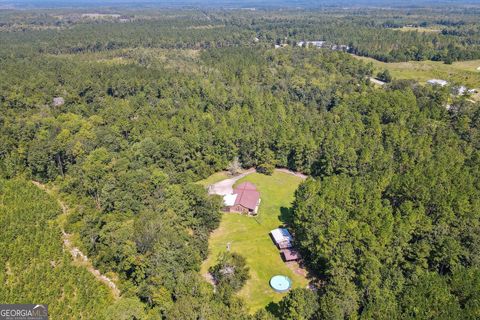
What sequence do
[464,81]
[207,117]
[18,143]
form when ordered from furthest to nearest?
[464,81] < [207,117] < [18,143]

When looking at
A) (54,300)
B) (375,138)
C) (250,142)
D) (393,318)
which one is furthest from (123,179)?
(375,138)

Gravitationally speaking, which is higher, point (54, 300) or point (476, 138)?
point (476, 138)

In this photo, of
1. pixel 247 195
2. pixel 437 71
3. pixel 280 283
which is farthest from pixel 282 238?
pixel 437 71

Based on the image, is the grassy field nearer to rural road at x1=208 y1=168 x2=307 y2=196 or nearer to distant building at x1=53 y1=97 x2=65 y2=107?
rural road at x1=208 y1=168 x2=307 y2=196

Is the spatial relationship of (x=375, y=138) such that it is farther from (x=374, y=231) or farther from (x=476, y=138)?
(x=374, y=231)

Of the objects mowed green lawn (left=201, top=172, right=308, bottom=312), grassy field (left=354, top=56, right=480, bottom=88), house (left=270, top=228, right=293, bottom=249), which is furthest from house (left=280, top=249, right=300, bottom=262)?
grassy field (left=354, top=56, right=480, bottom=88)

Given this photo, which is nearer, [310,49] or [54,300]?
[54,300]
